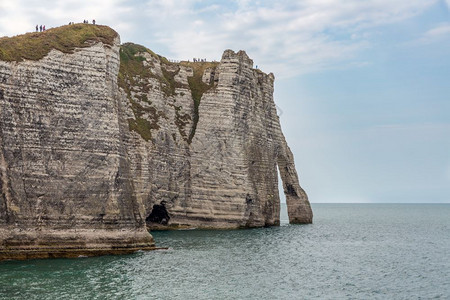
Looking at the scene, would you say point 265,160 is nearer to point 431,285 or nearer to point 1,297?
point 431,285

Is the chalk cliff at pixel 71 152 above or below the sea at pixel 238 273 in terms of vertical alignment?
above

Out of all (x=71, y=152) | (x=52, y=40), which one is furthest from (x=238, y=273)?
(x=52, y=40)

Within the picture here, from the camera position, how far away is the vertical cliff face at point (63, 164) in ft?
169

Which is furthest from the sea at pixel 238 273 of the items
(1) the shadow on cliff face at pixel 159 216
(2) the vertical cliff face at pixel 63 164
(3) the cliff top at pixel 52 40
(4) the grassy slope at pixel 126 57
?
(4) the grassy slope at pixel 126 57

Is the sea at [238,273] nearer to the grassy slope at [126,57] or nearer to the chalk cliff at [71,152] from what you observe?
the chalk cliff at [71,152]

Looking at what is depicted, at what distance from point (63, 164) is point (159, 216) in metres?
35.6

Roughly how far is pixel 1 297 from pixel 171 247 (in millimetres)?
27593

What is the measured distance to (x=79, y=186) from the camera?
54656mm

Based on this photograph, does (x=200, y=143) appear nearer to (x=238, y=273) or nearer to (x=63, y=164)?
(x=63, y=164)

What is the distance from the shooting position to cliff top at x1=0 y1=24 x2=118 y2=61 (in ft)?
182

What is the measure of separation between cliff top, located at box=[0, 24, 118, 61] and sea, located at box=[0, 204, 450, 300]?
18.8 m

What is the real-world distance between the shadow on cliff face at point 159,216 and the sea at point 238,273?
15.6 metres

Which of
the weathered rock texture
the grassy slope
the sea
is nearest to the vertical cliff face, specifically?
the grassy slope

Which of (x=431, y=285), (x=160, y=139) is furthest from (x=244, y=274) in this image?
(x=160, y=139)
